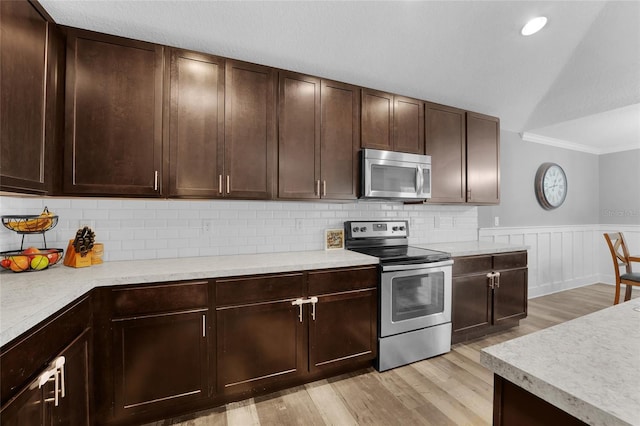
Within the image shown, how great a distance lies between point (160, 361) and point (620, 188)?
24.0ft

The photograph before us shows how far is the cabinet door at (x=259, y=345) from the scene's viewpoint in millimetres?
1870

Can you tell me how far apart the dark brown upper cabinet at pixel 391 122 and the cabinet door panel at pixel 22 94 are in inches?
87.5

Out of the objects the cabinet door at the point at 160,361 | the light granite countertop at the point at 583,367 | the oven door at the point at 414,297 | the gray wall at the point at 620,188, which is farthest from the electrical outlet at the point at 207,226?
the gray wall at the point at 620,188

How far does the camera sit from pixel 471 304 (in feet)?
9.28

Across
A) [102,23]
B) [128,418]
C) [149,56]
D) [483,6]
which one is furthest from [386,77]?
[128,418]

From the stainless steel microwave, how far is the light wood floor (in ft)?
4.99

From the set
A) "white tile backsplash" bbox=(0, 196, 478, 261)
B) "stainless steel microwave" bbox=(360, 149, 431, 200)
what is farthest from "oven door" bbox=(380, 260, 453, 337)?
"white tile backsplash" bbox=(0, 196, 478, 261)

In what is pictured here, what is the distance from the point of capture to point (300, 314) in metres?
2.06

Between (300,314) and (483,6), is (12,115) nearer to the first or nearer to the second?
(300,314)

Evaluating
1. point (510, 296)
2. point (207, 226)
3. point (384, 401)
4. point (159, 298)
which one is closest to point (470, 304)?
point (510, 296)

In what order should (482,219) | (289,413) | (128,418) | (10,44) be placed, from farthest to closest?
(482,219), (289,413), (128,418), (10,44)

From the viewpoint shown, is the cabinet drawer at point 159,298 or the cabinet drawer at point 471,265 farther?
the cabinet drawer at point 471,265

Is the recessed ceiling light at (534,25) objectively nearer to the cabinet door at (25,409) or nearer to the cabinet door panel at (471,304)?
the cabinet door panel at (471,304)

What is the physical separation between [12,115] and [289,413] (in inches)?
89.8
